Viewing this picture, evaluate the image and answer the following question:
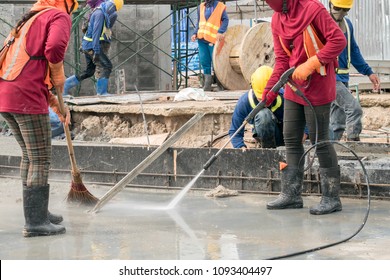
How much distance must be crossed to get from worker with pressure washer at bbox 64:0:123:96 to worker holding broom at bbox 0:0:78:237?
7214 mm

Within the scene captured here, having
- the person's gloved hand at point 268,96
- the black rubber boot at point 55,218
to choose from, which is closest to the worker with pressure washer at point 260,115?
the person's gloved hand at point 268,96

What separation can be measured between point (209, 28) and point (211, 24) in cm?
8

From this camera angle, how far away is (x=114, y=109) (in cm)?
1205

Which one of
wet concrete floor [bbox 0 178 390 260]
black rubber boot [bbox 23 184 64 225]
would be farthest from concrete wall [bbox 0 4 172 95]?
black rubber boot [bbox 23 184 64 225]

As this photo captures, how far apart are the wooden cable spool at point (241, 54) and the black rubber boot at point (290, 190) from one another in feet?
25.2

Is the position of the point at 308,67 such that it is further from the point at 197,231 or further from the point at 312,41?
the point at 197,231

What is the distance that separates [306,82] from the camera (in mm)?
6922

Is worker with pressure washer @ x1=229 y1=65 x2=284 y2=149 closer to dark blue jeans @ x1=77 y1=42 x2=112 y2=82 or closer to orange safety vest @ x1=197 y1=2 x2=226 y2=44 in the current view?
dark blue jeans @ x1=77 y1=42 x2=112 y2=82

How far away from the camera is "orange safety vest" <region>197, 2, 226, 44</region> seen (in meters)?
15.0

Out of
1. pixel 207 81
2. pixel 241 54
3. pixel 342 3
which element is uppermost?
pixel 342 3

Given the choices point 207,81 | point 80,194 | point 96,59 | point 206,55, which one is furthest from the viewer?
point 206,55

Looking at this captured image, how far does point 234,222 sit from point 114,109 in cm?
559

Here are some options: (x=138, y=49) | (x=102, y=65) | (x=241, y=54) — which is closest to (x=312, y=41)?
(x=102, y=65)
